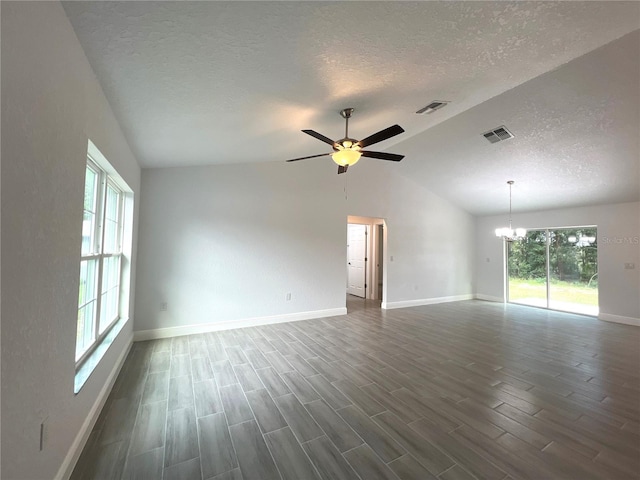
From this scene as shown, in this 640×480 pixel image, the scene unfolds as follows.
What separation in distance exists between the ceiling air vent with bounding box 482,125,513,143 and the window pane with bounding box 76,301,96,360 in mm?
5330

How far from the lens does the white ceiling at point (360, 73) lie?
146cm

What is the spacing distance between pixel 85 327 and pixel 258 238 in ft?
8.90

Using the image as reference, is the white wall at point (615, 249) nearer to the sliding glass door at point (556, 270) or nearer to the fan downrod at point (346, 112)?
the sliding glass door at point (556, 270)

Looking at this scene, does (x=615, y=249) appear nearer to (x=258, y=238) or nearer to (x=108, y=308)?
(x=258, y=238)

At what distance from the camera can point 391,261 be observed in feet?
Answer: 20.3

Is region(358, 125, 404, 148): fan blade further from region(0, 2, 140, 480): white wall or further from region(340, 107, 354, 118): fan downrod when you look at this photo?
region(0, 2, 140, 480): white wall

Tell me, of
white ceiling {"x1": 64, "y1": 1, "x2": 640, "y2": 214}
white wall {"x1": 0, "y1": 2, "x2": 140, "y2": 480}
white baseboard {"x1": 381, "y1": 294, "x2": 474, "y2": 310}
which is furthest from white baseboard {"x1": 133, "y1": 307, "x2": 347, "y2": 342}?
white ceiling {"x1": 64, "y1": 1, "x2": 640, "y2": 214}

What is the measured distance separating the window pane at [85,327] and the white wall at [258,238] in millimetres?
1655

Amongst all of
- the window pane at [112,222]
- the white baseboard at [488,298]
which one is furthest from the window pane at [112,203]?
the white baseboard at [488,298]

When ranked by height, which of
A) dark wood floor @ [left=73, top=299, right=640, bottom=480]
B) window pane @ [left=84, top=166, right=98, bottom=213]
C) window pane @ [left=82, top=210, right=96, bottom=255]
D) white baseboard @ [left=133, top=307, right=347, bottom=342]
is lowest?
dark wood floor @ [left=73, top=299, right=640, bottom=480]

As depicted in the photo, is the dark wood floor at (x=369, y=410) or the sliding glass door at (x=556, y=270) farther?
the sliding glass door at (x=556, y=270)

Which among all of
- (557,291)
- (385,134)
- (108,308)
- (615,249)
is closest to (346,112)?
(385,134)

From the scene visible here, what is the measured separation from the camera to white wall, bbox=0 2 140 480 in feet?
3.16

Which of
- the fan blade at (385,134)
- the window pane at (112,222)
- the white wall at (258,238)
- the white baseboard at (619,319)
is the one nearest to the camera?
the fan blade at (385,134)
